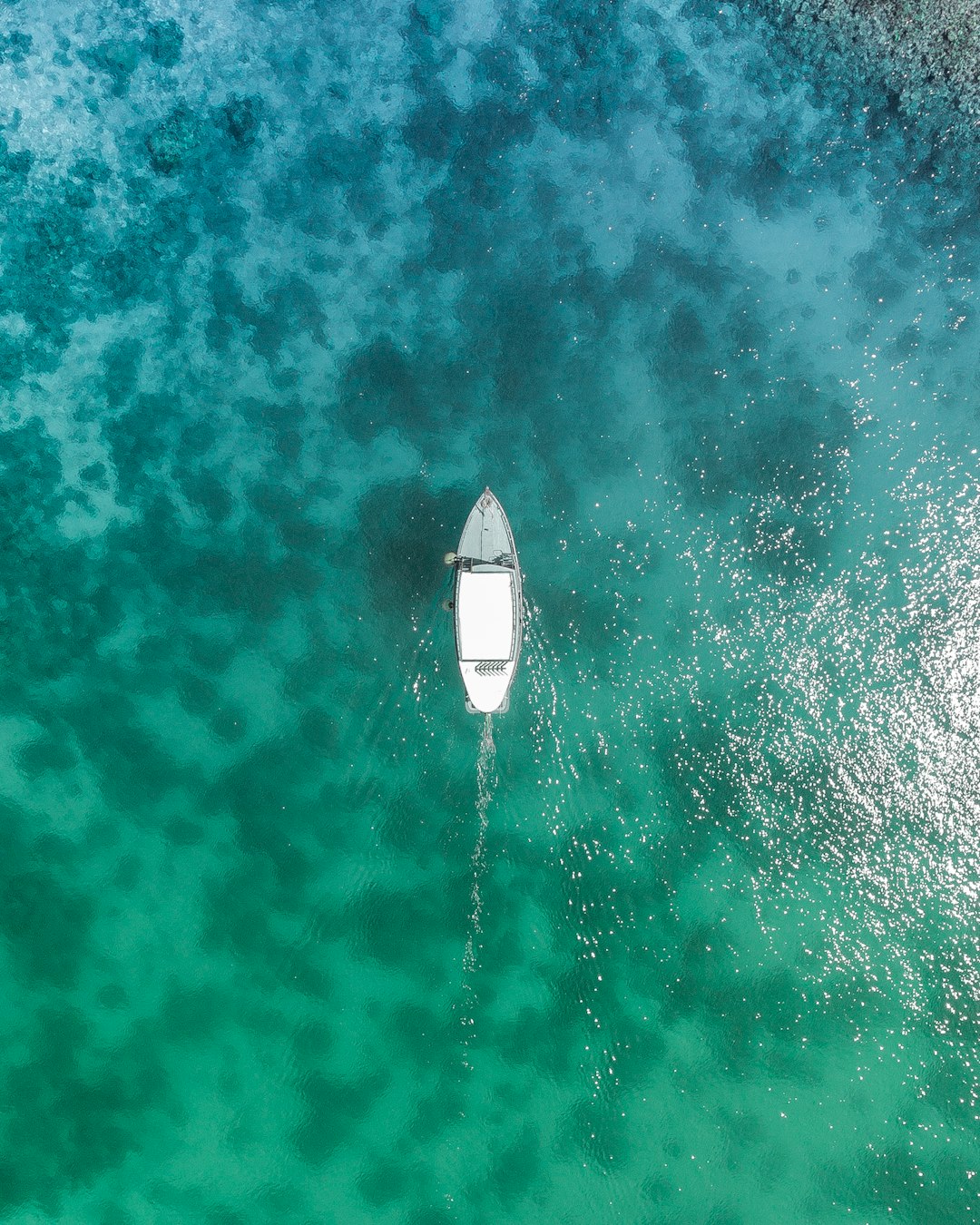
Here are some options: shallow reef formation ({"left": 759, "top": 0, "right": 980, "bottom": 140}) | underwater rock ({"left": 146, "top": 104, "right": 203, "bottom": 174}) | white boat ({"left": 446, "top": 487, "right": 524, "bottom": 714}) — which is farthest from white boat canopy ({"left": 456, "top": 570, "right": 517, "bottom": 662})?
shallow reef formation ({"left": 759, "top": 0, "right": 980, "bottom": 140})

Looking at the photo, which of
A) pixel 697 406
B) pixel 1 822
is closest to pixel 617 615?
pixel 697 406

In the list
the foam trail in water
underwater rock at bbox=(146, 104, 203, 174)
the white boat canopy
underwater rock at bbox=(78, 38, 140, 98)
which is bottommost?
the foam trail in water

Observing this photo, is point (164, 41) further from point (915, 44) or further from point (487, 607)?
point (915, 44)

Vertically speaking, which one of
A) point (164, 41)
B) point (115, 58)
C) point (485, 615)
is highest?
point (164, 41)

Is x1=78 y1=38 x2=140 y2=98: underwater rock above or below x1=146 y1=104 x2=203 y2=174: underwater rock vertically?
above

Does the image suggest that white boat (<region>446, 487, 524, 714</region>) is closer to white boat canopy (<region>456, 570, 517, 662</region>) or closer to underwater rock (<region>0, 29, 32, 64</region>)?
white boat canopy (<region>456, 570, 517, 662</region>)

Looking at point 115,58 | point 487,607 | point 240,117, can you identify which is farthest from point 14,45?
point 487,607

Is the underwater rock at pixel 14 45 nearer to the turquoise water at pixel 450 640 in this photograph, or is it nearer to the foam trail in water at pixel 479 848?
the turquoise water at pixel 450 640
